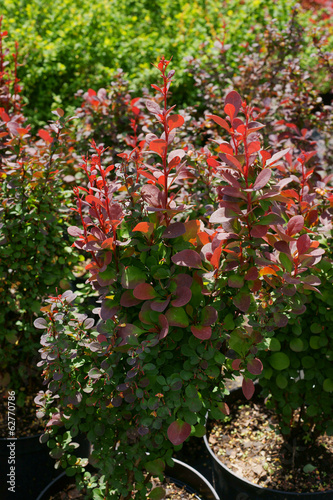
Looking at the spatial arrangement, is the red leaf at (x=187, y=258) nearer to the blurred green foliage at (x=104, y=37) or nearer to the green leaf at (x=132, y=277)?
the green leaf at (x=132, y=277)

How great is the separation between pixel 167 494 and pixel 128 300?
3.44 ft

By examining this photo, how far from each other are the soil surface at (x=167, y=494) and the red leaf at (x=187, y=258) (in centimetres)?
113

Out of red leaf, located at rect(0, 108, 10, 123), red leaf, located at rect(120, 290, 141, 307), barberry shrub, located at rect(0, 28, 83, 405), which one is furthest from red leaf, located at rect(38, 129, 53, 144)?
red leaf, located at rect(120, 290, 141, 307)

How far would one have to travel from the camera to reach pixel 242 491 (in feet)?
6.22

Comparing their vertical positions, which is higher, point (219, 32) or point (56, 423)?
point (219, 32)

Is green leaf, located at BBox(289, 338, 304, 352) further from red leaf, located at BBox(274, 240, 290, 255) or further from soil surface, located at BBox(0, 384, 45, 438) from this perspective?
soil surface, located at BBox(0, 384, 45, 438)

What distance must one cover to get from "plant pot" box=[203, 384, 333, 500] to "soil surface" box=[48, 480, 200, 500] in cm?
15

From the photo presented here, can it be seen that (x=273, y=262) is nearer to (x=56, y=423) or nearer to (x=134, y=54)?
(x=56, y=423)

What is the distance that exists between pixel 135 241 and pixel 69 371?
46 cm

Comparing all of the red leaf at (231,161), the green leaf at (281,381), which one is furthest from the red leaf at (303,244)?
the green leaf at (281,381)

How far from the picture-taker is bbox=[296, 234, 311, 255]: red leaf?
1320mm

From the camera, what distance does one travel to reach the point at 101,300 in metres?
1.40

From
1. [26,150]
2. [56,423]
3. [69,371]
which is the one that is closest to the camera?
[69,371]

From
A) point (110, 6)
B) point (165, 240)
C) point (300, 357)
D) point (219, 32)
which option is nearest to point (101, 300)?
point (165, 240)
